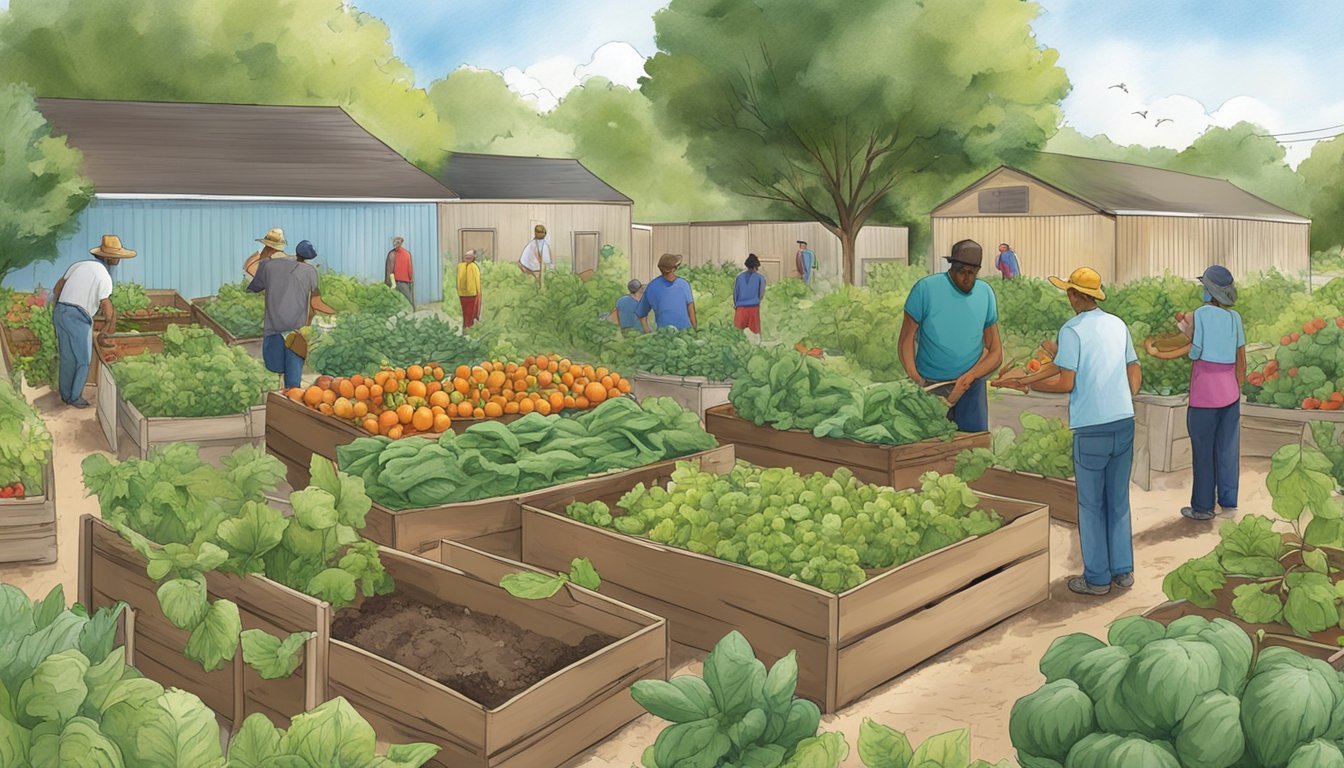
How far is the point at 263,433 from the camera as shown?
9430mm

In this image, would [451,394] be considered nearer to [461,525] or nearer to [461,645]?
[461,525]

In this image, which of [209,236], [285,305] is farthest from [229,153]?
[285,305]

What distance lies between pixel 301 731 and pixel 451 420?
18.6 ft

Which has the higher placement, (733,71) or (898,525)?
(733,71)

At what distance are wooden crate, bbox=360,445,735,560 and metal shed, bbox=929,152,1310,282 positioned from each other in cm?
2501

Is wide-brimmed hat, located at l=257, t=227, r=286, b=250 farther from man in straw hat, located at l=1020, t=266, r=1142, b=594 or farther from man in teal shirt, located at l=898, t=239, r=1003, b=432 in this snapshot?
man in straw hat, located at l=1020, t=266, r=1142, b=594

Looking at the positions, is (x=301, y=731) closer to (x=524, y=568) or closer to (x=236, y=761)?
(x=236, y=761)

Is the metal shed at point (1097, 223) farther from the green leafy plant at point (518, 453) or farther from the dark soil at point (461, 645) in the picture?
the dark soil at point (461, 645)

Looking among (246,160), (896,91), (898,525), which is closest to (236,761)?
(898,525)

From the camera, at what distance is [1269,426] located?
9.71 metres

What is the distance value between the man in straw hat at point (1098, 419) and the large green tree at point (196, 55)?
37.6 meters

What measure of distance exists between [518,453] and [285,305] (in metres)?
4.78

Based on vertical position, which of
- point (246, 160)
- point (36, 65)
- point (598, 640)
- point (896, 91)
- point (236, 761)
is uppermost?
point (36, 65)

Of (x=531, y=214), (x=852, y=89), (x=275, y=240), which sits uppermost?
(x=852, y=89)
